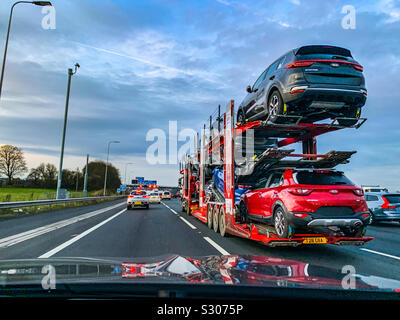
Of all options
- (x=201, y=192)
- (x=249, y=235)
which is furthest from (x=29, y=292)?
(x=201, y=192)

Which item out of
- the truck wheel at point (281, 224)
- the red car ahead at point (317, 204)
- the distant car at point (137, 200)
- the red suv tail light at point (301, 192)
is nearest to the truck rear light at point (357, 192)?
the red car ahead at point (317, 204)

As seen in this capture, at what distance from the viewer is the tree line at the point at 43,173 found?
6344 cm

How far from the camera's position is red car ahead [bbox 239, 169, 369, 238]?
21.1ft

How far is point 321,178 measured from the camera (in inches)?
A: 272

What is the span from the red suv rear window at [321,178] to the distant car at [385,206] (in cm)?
925

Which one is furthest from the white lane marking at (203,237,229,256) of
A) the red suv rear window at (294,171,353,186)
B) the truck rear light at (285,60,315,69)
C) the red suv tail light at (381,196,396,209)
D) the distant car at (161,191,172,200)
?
the distant car at (161,191,172,200)

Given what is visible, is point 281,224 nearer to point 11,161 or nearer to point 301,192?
point 301,192

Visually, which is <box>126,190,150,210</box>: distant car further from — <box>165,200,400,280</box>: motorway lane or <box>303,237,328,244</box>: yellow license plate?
<box>303,237,328,244</box>: yellow license plate

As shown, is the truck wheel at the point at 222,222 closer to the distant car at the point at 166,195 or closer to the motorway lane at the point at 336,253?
the motorway lane at the point at 336,253

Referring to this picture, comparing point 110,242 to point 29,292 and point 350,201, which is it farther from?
point 29,292

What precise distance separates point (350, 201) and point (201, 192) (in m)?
7.91

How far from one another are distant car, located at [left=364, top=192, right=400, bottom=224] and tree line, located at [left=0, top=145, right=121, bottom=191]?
63.5 meters

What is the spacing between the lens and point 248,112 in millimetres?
10203

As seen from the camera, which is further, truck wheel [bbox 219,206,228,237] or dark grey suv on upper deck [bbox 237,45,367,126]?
truck wheel [bbox 219,206,228,237]
